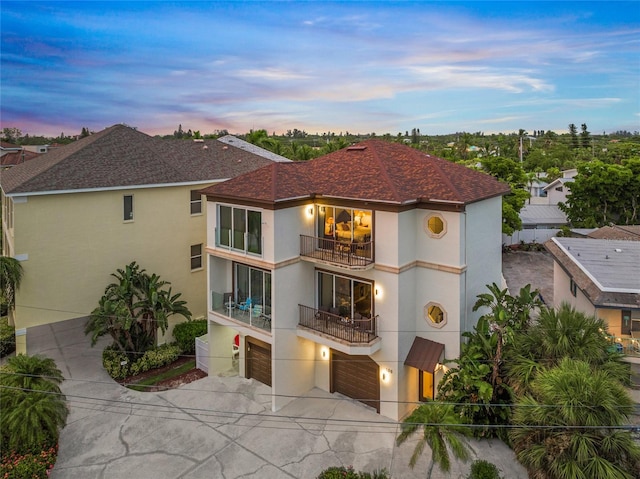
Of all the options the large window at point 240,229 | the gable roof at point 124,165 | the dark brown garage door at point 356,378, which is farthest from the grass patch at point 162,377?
the gable roof at point 124,165

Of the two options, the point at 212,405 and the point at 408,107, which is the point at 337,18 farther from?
the point at 212,405

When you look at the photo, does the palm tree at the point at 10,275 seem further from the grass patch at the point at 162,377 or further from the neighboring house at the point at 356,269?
the neighboring house at the point at 356,269

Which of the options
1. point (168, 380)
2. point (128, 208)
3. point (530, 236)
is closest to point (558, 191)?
point (530, 236)

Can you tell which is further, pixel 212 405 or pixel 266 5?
pixel 266 5

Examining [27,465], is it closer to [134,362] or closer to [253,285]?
[134,362]

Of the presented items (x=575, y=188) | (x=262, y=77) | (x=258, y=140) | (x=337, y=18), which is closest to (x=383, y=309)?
(x=337, y=18)
